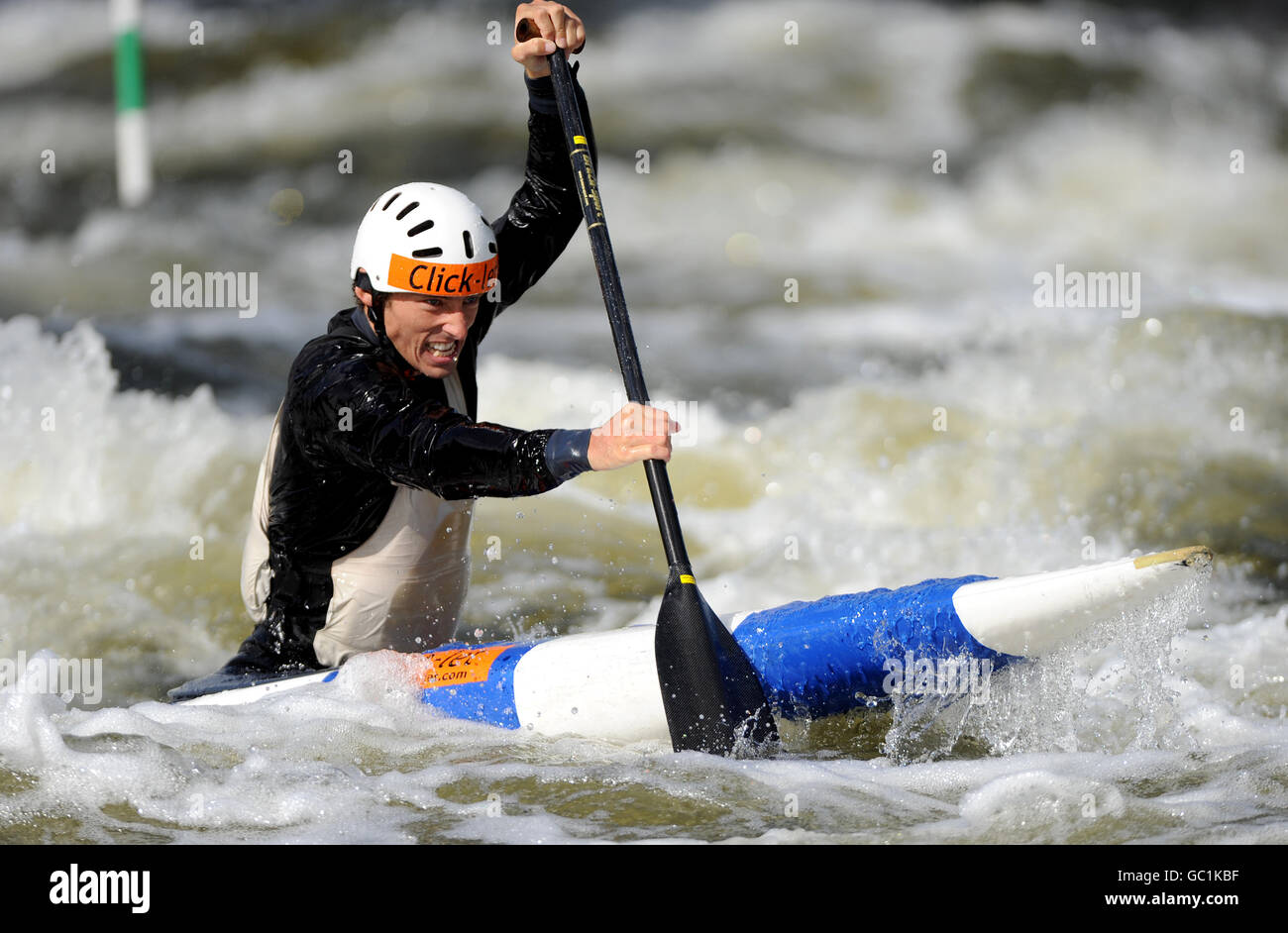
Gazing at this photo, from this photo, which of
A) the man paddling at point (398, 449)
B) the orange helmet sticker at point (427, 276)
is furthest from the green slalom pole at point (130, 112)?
the orange helmet sticker at point (427, 276)

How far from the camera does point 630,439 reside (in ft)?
9.33

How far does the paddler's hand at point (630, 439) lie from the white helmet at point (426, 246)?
26.6 inches

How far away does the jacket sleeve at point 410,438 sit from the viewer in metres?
2.96

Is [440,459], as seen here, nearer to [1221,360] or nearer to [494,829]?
[494,829]

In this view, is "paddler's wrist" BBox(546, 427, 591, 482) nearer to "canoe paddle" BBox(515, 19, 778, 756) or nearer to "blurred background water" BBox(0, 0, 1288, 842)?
"canoe paddle" BBox(515, 19, 778, 756)

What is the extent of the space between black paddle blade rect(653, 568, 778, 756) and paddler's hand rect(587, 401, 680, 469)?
16.4 inches

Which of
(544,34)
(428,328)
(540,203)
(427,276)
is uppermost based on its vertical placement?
(544,34)

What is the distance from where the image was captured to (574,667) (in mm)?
3232

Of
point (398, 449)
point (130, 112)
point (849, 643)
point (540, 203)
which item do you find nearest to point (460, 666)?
point (398, 449)

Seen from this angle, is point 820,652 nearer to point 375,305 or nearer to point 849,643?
point 849,643

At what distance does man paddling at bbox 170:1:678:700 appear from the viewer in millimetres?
2977

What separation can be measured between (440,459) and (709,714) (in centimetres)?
85

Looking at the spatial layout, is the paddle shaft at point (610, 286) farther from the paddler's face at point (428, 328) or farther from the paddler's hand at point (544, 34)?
the paddler's face at point (428, 328)

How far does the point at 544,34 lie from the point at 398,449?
1465 mm
